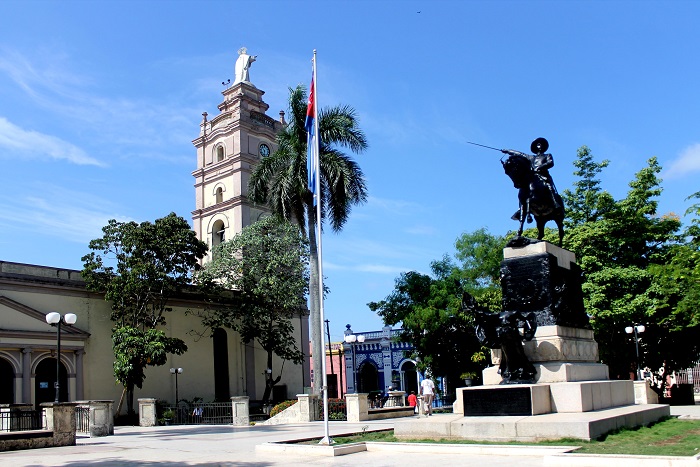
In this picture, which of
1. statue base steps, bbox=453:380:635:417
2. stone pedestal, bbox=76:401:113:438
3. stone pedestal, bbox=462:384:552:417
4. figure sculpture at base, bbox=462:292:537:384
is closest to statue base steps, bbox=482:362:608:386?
figure sculpture at base, bbox=462:292:537:384

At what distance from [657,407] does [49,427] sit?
15.4 m

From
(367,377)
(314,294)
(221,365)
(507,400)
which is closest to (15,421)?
(314,294)

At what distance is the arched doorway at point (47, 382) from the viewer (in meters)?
32.0

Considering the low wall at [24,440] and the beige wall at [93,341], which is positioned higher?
the beige wall at [93,341]

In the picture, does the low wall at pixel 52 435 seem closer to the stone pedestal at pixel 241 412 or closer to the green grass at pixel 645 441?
the green grass at pixel 645 441

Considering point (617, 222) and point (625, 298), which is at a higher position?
point (617, 222)

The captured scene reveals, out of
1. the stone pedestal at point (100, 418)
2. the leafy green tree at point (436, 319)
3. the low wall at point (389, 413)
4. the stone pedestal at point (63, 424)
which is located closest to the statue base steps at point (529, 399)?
the stone pedestal at point (63, 424)

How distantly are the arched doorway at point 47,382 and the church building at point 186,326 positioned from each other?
46mm

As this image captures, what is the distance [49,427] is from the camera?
19.2 m

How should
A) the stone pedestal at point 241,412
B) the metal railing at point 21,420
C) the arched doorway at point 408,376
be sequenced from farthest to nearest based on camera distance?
the arched doorway at point 408,376 < the stone pedestal at point 241,412 < the metal railing at point 21,420

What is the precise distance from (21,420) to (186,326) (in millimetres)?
16013

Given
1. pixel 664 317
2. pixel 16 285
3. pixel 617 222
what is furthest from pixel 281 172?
pixel 664 317

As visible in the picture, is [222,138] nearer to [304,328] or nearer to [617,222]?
[304,328]

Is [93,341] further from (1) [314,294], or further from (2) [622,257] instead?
(2) [622,257]
